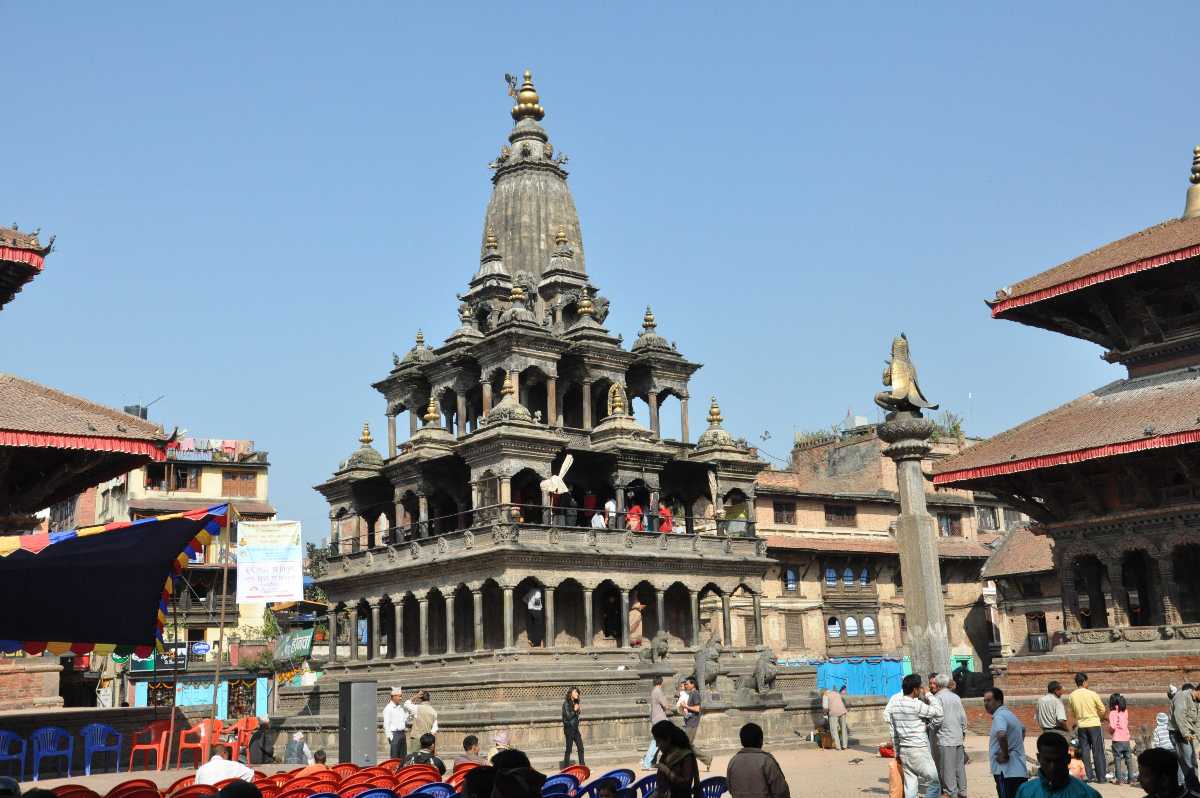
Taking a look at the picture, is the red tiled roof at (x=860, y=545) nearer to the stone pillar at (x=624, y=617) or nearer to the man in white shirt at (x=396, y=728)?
the stone pillar at (x=624, y=617)

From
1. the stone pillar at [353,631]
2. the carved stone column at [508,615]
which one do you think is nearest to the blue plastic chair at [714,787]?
the carved stone column at [508,615]

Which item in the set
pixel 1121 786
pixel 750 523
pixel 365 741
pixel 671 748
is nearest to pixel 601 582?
pixel 750 523

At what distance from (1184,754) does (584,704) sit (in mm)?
16375

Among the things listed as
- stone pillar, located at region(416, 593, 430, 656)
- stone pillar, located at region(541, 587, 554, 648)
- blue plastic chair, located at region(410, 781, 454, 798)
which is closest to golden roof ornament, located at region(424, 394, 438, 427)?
stone pillar, located at region(416, 593, 430, 656)

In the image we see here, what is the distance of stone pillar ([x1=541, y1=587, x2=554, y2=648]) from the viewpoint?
39781mm

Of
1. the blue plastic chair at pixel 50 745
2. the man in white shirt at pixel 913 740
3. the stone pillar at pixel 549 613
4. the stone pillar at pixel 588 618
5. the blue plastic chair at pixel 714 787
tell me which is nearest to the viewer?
the blue plastic chair at pixel 714 787

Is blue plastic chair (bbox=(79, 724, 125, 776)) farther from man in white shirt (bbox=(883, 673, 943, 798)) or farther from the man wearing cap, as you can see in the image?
man in white shirt (bbox=(883, 673, 943, 798))

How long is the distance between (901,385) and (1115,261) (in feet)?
49.2

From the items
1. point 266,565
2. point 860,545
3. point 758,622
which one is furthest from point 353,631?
point 860,545

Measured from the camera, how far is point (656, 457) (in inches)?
1759

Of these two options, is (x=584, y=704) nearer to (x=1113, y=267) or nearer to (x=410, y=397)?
(x=1113, y=267)

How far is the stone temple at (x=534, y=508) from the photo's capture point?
39.2m

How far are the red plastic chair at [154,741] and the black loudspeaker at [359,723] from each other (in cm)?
486

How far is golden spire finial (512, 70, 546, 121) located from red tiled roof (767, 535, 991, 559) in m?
22.5
